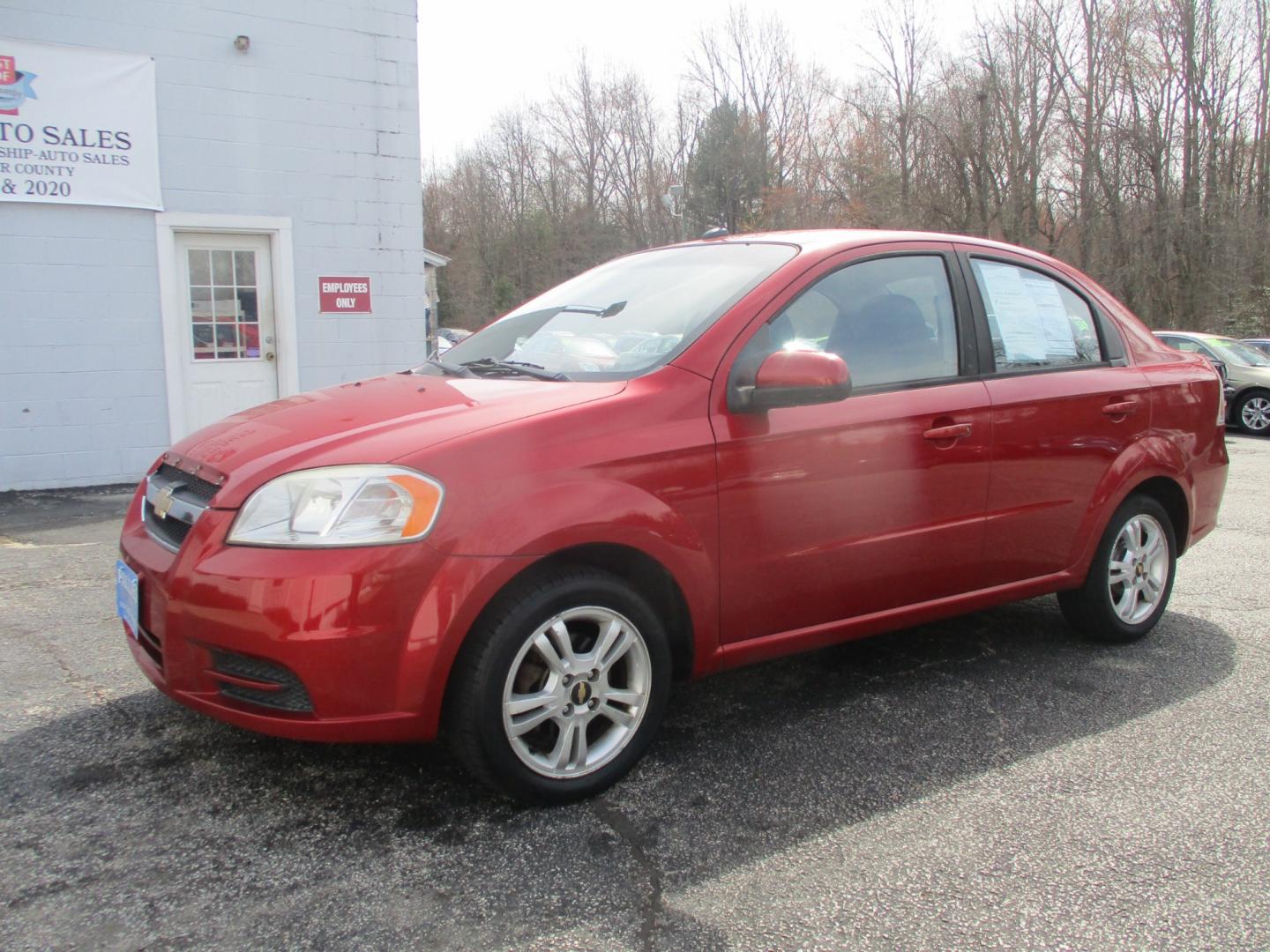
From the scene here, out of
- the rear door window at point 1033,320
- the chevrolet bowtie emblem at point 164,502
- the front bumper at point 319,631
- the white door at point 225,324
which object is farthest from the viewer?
the white door at point 225,324

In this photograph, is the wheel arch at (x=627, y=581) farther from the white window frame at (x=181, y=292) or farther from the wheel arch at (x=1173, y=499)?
the white window frame at (x=181, y=292)

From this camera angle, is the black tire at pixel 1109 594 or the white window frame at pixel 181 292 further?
the white window frame at pixel 181 292

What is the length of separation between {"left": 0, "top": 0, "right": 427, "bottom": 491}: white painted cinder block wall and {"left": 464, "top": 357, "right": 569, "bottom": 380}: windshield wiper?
220 inches

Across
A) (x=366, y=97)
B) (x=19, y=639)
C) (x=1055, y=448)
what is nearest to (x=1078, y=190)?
(x=366, y=97)

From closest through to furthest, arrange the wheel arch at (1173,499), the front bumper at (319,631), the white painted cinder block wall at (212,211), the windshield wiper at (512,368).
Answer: the front bumper at (319,631), the windshield wiper at (512,368), the wheel arch at (1173,499), the white painted cinder block wall at (212,211)

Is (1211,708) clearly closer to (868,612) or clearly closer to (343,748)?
(868,612)

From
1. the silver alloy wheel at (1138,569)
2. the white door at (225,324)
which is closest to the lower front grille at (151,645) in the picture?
the silver alloy wheel at (1138,569)

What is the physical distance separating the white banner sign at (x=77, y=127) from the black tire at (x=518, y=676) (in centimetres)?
683

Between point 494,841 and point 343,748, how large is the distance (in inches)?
30.0

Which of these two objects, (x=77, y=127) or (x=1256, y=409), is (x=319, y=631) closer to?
(x=77, y=127)

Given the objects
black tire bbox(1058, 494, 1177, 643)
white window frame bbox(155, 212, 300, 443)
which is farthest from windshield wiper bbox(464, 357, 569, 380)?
white window frame bbox(155, 212, 300, 443)

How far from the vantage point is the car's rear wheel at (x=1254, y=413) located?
14078 mm

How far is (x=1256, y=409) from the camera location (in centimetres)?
1418

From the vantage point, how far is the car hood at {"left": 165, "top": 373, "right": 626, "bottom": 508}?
8.29 ft
